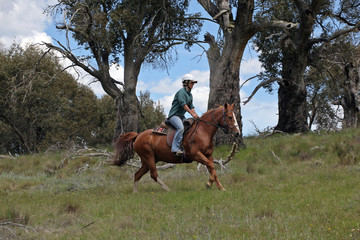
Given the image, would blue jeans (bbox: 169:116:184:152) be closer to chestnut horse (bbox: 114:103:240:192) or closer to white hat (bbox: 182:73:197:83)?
chestnut horse (bbox: 114:103:240:192)

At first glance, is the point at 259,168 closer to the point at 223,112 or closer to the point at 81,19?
the point at 223,112

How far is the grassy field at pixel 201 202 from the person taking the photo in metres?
5.79

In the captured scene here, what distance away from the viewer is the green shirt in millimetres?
9672

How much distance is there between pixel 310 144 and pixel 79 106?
3108cm

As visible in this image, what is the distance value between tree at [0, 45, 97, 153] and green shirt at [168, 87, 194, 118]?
20.1 metres

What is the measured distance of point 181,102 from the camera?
31.7ft

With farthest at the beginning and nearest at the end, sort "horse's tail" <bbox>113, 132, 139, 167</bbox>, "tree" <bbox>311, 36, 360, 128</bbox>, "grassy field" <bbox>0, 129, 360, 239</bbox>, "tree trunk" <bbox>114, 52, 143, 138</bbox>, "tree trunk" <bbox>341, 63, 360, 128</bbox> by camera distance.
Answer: "tree trunk" <bbox>341, 63, 360, 128</bbox> < "tree" <bbox>311, 36, 360, 128</bbox> < "tree trunk" <bbox>114, 52, 143, 138</bbox> < "horse's tail" <bbox>113, 132, 139, 167</bbox> < "grassy field" <bbox>0, 129, 360, 239</bbox>

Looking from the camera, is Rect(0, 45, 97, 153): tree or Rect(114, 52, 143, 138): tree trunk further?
Rect(0, 45, 97, 153): tree

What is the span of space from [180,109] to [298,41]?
566 inches

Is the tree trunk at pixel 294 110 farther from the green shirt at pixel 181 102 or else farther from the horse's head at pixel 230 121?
the horse's head at pixel 230 121

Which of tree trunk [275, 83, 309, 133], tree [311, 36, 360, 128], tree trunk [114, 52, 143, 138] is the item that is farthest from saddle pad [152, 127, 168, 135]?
tree [311, 36, 360, 128]

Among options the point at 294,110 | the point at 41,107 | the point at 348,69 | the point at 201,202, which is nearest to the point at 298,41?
the point at 294,110

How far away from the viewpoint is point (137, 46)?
24.0m

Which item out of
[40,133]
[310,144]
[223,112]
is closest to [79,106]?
[40,133]
